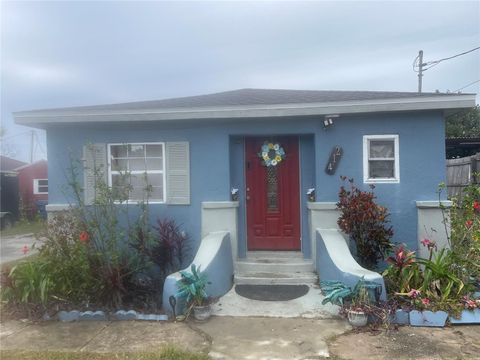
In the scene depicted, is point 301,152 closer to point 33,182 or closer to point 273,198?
point 273,198

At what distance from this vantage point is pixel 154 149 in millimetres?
A: 7242

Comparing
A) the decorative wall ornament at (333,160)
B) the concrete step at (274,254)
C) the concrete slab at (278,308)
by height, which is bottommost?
the concrete slab at (278,308)

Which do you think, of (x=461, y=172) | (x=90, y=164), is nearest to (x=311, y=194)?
(x=90, y=164)

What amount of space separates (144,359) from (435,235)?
5.07 meters

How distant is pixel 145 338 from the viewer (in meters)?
4.43

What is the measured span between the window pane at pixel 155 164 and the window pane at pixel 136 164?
11 cm

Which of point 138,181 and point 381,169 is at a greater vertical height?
point 381,169

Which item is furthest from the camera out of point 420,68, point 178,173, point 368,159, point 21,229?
point 420,68

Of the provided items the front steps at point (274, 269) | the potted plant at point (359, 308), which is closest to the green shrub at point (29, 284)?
the front steps at point (274, 269)

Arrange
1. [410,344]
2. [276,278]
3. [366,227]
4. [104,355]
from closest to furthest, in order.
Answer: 1. [104,355]
2. [410,344]
3. [366,227]
4. [276,278]

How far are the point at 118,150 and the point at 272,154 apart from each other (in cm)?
283

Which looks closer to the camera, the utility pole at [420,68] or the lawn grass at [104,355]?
the lawn grass at [104,355]

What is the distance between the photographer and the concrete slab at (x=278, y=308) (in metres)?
5.07

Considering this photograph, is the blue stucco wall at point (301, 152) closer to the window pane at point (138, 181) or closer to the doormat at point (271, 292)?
the window pane at point (138, 181)
